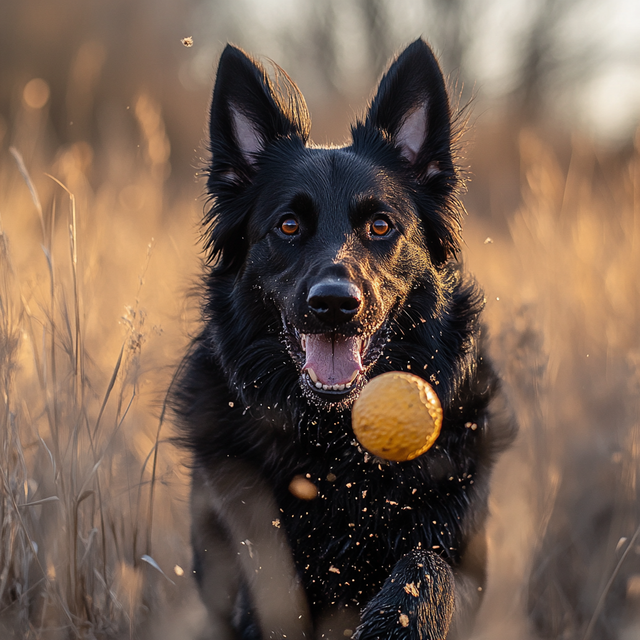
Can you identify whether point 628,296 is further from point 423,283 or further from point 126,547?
point 126,547

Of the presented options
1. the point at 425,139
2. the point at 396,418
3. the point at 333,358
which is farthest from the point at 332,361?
the point at 425,139

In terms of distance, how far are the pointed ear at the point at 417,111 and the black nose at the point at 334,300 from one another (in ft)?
3.22

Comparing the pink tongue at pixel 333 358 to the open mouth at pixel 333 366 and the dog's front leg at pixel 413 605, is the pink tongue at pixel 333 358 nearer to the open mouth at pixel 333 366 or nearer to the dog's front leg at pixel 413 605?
the open mouth at pixel 333 366

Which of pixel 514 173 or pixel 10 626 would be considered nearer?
pixel 10 626

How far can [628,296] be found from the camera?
3965mm

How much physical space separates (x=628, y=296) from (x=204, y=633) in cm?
321

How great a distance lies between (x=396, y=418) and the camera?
6.51 ft

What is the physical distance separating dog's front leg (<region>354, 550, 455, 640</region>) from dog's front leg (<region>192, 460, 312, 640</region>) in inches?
19.1

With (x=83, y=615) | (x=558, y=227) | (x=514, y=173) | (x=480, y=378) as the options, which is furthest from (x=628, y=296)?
(x=514, y=173)

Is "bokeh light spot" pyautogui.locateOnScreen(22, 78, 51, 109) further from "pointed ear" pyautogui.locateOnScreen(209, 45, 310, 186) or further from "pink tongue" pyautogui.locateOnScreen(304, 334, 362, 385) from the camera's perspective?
"pink tongue" pyautogui.locateOnScreen(304, 334, 362, 385)

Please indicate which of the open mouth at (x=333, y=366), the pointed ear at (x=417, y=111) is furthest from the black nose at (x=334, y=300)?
the pointed ear at (x=417, y=111)

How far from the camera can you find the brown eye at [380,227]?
2.61m

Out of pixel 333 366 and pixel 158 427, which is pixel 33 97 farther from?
pixel 333 366

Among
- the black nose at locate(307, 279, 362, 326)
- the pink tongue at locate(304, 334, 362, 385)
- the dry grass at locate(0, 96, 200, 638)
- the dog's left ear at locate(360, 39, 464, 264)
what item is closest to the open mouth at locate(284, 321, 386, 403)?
the pink tongue at locate(304, 334, 362, 385)
